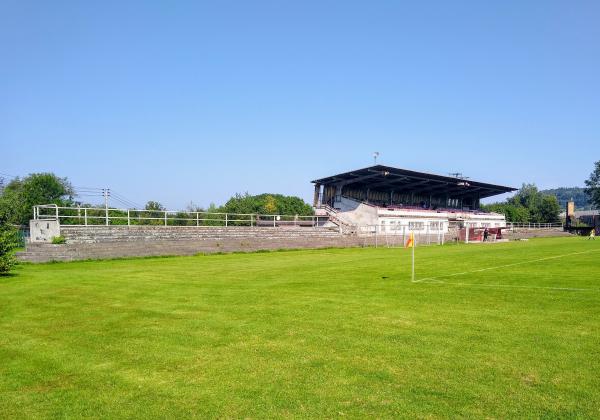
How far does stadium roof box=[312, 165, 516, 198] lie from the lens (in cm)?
6631

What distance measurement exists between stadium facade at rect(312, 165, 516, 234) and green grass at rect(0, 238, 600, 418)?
157 feet

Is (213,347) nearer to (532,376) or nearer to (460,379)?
(460,379)

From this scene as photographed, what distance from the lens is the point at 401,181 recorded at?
71.6 m

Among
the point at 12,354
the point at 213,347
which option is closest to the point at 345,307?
the point at 213,347

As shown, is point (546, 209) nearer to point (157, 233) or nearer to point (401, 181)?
point (401, 181)

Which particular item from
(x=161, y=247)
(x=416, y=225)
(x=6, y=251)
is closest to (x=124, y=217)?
(x=161, y=247)

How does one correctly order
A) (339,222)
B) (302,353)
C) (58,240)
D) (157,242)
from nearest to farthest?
1. (302,353)
2. (58,240)
3. (157,242)
4. (339,222)

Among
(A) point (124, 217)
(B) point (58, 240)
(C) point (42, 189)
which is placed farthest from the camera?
(C) point (42, 189)

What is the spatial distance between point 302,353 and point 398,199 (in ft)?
247

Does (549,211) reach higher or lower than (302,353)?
higher

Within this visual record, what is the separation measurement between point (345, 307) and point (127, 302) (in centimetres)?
549

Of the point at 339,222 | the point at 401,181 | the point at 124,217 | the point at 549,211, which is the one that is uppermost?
the point at 401,181

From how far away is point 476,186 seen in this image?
278 feet

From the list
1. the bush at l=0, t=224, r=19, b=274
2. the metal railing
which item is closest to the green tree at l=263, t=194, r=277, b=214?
the metal railing
